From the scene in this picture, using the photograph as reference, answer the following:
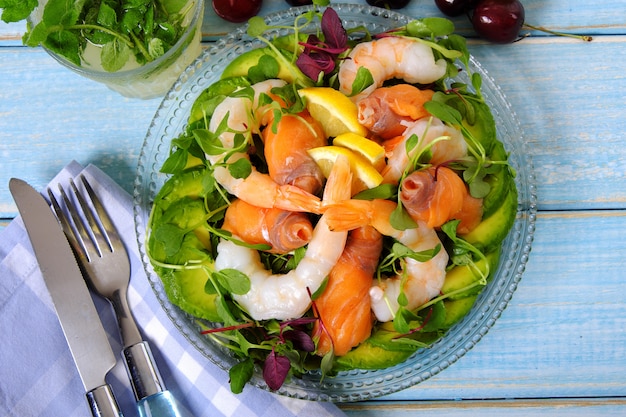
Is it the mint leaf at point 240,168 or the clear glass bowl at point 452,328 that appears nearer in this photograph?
the mint leaf at point 240,168

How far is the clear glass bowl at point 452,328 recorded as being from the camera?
4.19 ft

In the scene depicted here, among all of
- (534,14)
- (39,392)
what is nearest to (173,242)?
(39,392)

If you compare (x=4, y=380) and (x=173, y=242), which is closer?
(x=173, y=242)

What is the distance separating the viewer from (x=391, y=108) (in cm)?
114

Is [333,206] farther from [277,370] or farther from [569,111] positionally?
[569,111]

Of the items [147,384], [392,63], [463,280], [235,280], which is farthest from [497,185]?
[147,384]

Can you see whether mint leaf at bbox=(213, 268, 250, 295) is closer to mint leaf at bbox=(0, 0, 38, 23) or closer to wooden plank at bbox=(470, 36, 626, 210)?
mint leaf at bbox=(0, 0, 38, 23)

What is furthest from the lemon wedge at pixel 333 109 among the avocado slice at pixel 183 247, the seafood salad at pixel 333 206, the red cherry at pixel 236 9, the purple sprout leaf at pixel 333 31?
the red cherry at pixel 236 9

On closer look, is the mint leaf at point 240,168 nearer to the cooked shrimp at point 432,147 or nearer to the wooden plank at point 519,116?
the cooked shrimp at point 432,147

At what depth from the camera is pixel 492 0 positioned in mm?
1374

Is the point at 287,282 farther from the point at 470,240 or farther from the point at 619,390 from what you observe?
the point at 619,390

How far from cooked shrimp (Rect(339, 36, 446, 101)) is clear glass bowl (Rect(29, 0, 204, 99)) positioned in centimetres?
37

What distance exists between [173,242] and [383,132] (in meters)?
0.42

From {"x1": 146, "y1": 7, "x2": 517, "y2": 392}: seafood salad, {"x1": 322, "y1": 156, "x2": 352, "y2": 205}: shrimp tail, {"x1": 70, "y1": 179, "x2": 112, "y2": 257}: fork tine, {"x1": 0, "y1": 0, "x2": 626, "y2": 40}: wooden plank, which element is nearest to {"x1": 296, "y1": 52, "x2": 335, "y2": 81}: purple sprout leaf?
{"x1": 146, "y1": 7, "x2": 517, "y2": 392}: seafood salad
